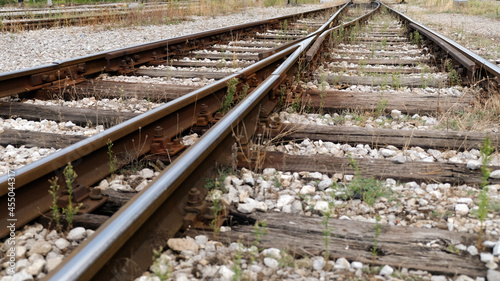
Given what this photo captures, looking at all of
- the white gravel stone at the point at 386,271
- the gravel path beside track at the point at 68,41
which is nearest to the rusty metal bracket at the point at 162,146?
the white gravel stone at the point at 386,271

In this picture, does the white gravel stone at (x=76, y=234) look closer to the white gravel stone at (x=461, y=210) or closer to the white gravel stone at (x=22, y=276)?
the white gravel stone at (x=22, y=276)

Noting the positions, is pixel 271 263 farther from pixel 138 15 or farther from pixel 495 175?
pixel 138 15

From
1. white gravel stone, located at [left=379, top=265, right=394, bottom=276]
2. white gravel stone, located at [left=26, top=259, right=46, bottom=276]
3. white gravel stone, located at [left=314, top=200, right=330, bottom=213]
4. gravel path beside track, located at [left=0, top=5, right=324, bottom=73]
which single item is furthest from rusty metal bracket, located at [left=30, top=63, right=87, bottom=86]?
white gravel stone, located at [left=379, top=265, right=394, bottom=276]

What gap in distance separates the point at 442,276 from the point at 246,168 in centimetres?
137

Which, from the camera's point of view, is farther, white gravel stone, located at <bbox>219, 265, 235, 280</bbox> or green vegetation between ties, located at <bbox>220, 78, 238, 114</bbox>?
green vegetation between ties, located at <bbox>220, 78, 238, 114</bbox>

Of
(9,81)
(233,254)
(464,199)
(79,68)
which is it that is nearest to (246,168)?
(233,254)

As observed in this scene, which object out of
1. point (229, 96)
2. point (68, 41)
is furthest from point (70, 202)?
point (68, 41)

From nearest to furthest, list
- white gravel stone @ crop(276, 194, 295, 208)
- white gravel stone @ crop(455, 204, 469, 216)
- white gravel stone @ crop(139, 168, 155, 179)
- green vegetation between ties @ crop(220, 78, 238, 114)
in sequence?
white gravel stone @ crop(455, 204, 469, 216) < white gravel stone @ crop(276, 194, 295, 208) < white gravel stone @ crop(139, 168, 155, 179) < green vegetation between ties @ crop(220, 78, 238, 114)

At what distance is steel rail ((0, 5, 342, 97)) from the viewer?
429 centimetres

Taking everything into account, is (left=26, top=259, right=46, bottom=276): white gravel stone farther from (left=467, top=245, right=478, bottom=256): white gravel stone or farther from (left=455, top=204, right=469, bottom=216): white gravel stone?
(left=455, top=204, right=469, bottom=216): white gravel stone

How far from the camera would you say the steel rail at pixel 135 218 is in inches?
55.3

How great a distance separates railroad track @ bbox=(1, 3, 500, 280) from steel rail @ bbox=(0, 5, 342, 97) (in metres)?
0.30

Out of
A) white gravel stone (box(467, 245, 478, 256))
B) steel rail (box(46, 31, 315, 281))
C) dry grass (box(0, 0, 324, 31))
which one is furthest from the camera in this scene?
dry grass (box(0, 0, 324, 31))

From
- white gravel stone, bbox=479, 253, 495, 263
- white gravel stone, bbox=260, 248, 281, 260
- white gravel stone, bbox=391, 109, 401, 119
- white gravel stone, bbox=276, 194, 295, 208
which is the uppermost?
white gravel stone, bbox=391, 109, 401, 119
